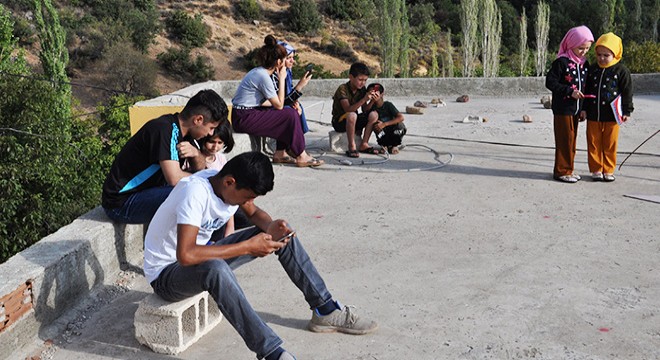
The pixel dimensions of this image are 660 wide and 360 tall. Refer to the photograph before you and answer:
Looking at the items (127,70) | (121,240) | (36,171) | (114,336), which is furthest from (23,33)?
(114,336)

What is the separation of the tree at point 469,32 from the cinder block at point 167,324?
1442 centimetres

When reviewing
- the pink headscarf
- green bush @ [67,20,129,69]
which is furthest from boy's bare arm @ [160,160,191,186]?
green bush @ [67,20,129,69]

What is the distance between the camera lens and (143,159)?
5.13 metres

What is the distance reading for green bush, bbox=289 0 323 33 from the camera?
143 feet

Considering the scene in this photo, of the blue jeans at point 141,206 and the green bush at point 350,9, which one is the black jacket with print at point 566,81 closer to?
the blue jeans at point 141,206

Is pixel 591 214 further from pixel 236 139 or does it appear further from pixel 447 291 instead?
pixel 236 139

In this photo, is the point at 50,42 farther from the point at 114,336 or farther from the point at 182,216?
the point at 182,216

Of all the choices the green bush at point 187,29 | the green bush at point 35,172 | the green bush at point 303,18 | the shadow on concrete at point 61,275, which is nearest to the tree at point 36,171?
the green bush at point 35,172

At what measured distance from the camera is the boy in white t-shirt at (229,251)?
3.87 meters

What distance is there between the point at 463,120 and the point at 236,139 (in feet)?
13.3

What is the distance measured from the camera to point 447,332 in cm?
440

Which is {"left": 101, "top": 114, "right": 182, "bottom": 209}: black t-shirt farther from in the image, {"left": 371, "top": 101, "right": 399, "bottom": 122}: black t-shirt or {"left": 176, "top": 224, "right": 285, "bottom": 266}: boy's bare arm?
{"left": 371, "top": 101, "right": 399, "bottom": 122}: black t-shirt

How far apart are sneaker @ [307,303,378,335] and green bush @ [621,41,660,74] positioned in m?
14.0

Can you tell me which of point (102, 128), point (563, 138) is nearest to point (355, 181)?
point (563, 138)
